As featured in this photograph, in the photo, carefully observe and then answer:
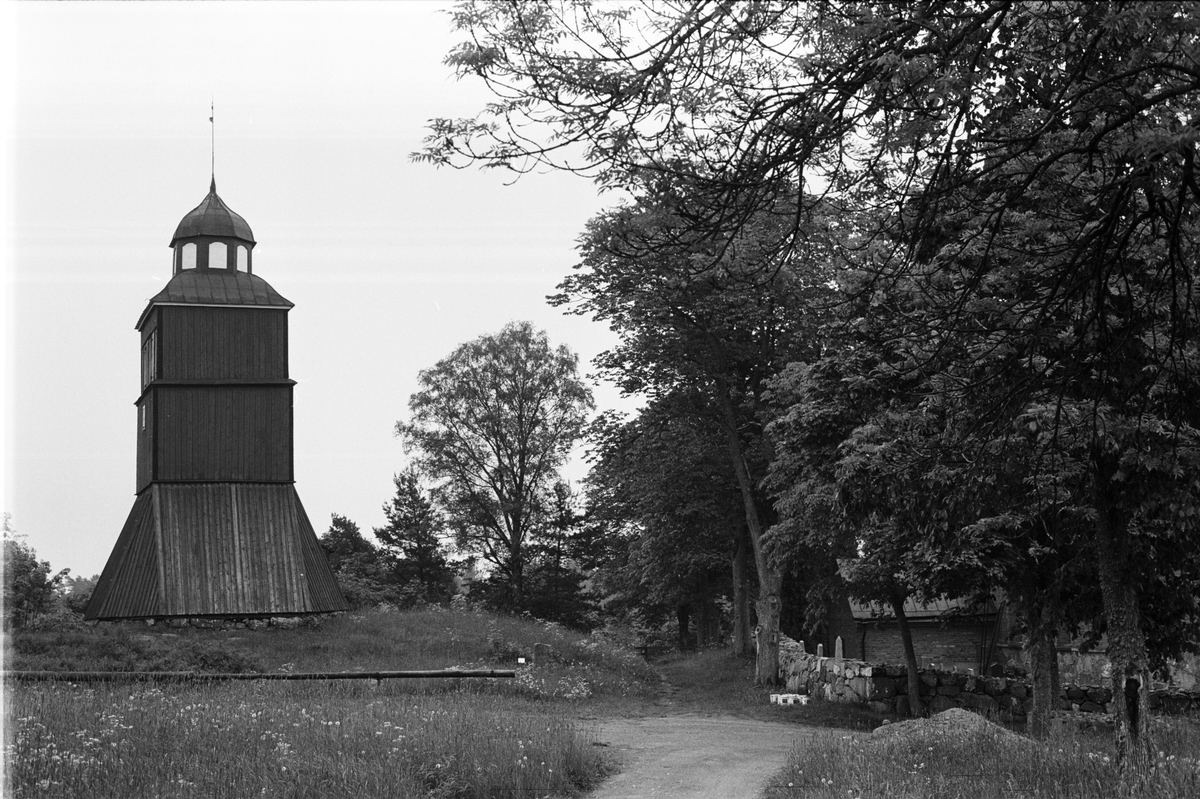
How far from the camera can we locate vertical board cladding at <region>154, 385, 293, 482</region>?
3584 cm

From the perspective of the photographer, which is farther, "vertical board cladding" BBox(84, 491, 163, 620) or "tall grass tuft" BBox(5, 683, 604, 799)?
"vertical board cladding" BBox(84, 491, 163, 620)

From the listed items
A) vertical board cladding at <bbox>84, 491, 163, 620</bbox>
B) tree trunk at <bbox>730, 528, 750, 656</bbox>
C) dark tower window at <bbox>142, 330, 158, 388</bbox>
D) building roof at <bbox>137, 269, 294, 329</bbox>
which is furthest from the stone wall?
dark tower window at <bbox>142, 330, 158, 388</bbox>

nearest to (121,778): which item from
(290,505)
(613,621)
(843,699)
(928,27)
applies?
(928,27)

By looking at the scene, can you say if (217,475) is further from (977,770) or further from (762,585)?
(977,770)

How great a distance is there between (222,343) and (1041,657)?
27.5 metres

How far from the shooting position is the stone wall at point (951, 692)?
23.3 metres

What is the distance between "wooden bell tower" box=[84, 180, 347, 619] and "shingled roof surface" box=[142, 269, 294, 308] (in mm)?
39

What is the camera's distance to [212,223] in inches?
1526

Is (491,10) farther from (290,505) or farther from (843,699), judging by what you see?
(290,505)

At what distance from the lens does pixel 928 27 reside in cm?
701

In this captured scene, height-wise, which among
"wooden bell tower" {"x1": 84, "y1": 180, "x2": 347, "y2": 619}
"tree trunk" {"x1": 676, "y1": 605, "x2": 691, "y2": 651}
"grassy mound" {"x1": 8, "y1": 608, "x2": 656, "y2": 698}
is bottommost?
"tree trunk" {"x1": 676, "y1": 605, "x2": 691, "y2": 651}

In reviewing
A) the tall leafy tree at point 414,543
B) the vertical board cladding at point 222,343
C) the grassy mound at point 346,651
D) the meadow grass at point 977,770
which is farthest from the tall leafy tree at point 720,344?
the tall leafy tree at point 414,543

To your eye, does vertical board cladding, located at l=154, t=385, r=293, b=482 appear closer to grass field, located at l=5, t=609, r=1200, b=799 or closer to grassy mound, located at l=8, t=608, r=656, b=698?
grassy mound, located at l=8, t=608, r=656, b=698

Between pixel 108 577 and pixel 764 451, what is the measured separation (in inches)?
810
